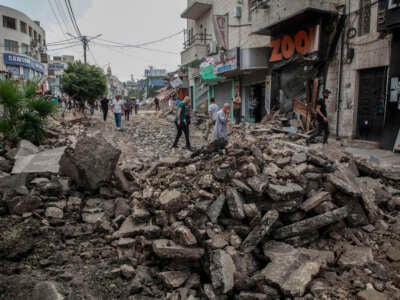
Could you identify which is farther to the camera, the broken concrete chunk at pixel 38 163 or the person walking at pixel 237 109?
the person walking at pixel 237 109

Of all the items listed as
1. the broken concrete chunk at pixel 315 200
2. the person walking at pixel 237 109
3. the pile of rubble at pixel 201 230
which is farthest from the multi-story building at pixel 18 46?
the broken concrete chunk at pixel 315 200

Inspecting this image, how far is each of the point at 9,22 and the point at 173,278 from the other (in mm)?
43652

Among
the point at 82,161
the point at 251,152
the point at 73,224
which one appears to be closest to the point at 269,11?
the point at 251,152

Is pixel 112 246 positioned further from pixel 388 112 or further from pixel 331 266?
pixel 388 112

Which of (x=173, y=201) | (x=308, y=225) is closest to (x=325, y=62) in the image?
(x=308, y=225)

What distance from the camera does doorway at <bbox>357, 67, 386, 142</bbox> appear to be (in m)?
9.36

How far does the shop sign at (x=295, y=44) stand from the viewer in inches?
440

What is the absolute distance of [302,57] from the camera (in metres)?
11.8

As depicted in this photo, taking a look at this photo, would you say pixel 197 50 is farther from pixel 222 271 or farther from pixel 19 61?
pixel 19 61

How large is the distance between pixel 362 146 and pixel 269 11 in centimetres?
727

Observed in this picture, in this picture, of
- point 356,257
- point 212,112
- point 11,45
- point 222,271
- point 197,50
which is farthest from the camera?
point 11,45

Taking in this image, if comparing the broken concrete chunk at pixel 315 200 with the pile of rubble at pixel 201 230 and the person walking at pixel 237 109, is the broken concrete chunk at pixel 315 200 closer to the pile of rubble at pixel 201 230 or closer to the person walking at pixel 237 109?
the pile of rubble at pixel 201 230

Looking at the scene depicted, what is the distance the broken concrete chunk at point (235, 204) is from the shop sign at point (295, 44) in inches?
349

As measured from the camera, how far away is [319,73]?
38.2 ft
